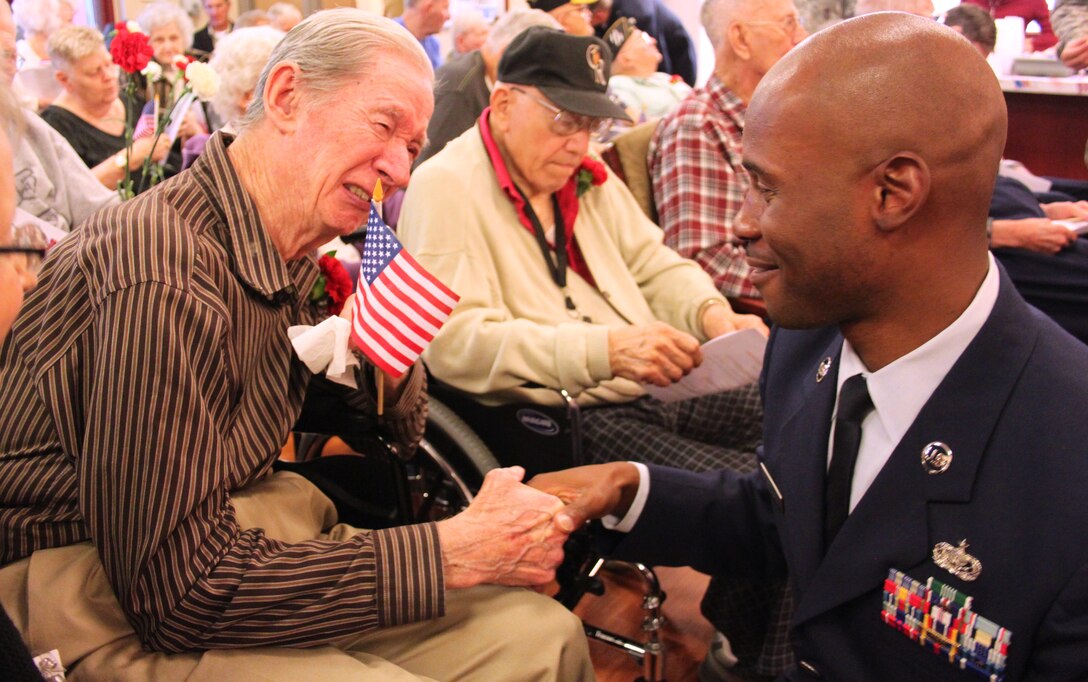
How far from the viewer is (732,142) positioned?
2908 mm

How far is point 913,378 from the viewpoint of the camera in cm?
113

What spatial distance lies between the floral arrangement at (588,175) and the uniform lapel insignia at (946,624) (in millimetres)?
1581

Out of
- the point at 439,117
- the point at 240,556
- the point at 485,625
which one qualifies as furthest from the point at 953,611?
the point at 439,117

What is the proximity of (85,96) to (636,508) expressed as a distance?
11.7 feet

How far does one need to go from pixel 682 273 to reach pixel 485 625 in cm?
142

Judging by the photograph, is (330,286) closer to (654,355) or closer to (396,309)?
(396,309)

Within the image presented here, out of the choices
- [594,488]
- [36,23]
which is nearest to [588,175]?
[594,488]

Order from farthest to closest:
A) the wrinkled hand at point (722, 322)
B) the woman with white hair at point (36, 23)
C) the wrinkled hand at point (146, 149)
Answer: the woman with white hair at point (36, 23)
the wrinkled hand at point (146, 149)
the wrinkled hand at point (722, 322)

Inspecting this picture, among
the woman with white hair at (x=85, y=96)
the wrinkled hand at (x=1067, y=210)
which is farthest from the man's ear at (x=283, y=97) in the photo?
the woman with white hair at (x=85, y=96)

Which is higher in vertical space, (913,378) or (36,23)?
(913,378)

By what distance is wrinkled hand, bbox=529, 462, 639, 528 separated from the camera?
1425mm

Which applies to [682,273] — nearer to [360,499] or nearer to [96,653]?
[360,499]

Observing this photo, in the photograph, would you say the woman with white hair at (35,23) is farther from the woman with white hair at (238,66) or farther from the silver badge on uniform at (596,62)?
the silver badge on uniform at (596,62)

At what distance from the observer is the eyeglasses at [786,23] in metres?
3.17
